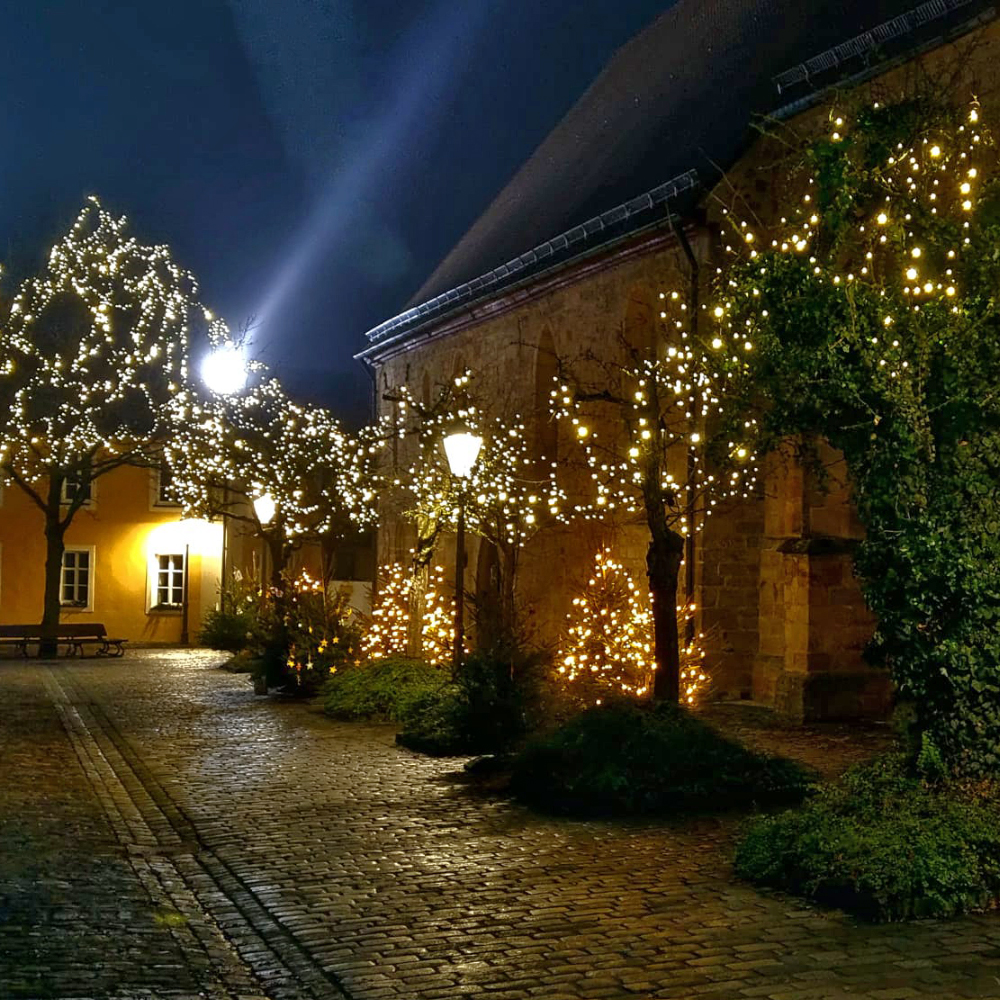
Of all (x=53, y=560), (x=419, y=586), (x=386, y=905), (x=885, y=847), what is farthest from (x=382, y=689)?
(x=53, y=560)

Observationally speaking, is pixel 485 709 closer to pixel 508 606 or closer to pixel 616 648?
pixel 508 606

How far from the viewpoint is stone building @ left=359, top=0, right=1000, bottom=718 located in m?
16.9

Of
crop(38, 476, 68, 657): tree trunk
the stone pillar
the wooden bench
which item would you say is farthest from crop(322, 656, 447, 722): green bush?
crop(38, 476, 68, 657): tree trunk

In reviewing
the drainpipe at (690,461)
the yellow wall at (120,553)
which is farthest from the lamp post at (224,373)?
the drainpipe at (690,461)

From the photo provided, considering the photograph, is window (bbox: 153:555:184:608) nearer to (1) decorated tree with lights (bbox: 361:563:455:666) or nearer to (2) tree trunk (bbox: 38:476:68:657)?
(2) tree trunk (bbox: 38:476:68:657)

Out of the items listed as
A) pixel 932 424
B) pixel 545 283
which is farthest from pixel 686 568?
pixel 932 424

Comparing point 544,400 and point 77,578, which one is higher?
point 544,400

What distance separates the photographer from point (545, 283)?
24656 millimetres

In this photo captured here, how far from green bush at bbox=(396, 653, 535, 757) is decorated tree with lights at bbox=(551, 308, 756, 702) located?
1.38 m

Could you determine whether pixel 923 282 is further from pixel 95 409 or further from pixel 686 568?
pixel 95 409

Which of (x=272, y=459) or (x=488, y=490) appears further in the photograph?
(x=272, y=459)

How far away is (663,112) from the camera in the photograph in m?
25.2

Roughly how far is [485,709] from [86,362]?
22866 millimetres

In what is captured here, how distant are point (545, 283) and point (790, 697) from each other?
10246mm
